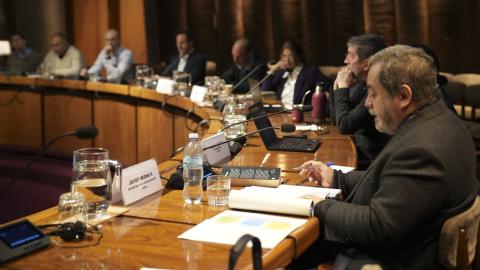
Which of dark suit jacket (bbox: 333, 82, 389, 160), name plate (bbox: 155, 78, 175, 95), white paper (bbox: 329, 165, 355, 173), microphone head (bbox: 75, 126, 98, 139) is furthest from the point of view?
name plate (bbox: 155, 78, 175, 95)

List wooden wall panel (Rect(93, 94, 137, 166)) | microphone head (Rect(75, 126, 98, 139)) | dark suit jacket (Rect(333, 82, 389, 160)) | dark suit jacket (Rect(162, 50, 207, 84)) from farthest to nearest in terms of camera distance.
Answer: dark suit jacket (Rect(162, 50, 207, 84)) < wooden wall panel (Rect(93, 94, 137, 166)) < dark suit jacket (Rect(333, 82, 389, 160)) < microphone head (Rect(75, 126, 98, 139))

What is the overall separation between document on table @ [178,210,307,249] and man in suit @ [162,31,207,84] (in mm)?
4989

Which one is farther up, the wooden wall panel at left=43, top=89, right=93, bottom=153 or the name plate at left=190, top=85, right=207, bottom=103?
the name plate at left=190, top=85, right=207, bottom=103

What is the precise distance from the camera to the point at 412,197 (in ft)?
5.68

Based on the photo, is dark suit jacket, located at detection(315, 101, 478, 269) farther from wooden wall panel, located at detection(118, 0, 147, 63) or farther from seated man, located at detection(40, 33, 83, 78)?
wooden wall panel, located at detection(118, 0, 147, 63)

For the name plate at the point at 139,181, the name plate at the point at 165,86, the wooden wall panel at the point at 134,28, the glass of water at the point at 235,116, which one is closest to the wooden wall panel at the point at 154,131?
the name plate at the point at 165,86

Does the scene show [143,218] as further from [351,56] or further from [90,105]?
[90,105]

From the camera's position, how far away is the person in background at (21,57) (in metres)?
8.70

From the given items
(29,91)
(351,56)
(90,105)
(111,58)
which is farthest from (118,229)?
(111,58)

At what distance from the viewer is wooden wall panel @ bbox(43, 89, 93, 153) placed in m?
6.32

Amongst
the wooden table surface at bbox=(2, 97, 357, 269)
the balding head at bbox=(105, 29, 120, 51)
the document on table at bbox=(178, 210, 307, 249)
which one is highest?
the balding head at bbox=(105, 29, 120, 51)

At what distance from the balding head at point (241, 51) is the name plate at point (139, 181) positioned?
4.65 m

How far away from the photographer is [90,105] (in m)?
6.27

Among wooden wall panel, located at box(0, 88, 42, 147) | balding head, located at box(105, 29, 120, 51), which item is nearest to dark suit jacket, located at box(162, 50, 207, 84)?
balding head, located at box(105, 29, 120, 51)
